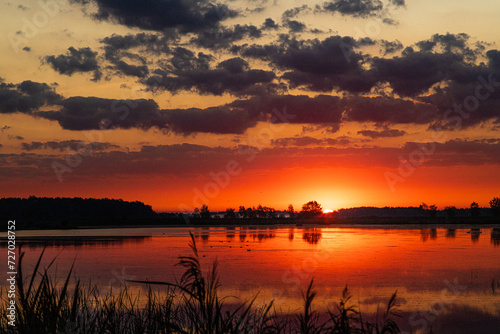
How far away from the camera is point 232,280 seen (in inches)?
932

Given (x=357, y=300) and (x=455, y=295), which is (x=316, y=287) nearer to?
(x=357, y=300)

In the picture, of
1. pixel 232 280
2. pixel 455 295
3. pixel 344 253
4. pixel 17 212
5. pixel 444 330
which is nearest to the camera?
pixel 444 330

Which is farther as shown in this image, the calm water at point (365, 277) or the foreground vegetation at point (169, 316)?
the calm water at point (365, 277)

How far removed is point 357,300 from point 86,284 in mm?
12369

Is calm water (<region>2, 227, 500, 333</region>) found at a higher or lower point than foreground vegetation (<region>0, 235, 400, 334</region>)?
lower

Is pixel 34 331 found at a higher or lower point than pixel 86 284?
higher

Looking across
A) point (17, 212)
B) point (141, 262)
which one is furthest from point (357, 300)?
point (17, 212)

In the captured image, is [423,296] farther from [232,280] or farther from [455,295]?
[232,280]

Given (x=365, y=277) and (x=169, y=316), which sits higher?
(x=169, y=316)

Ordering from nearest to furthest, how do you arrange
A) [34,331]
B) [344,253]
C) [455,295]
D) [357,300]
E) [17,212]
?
1. [34,331]
2. [357,300]
3. [455,295]
4. [344,253]
5. [17,212]

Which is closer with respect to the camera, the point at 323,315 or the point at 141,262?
the point at 323,315

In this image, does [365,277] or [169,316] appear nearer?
[169,316]

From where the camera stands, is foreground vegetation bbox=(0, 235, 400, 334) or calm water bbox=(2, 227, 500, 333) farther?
calm water bbox=(2, 227, 500, 333)

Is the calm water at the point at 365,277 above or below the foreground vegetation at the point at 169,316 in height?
below
